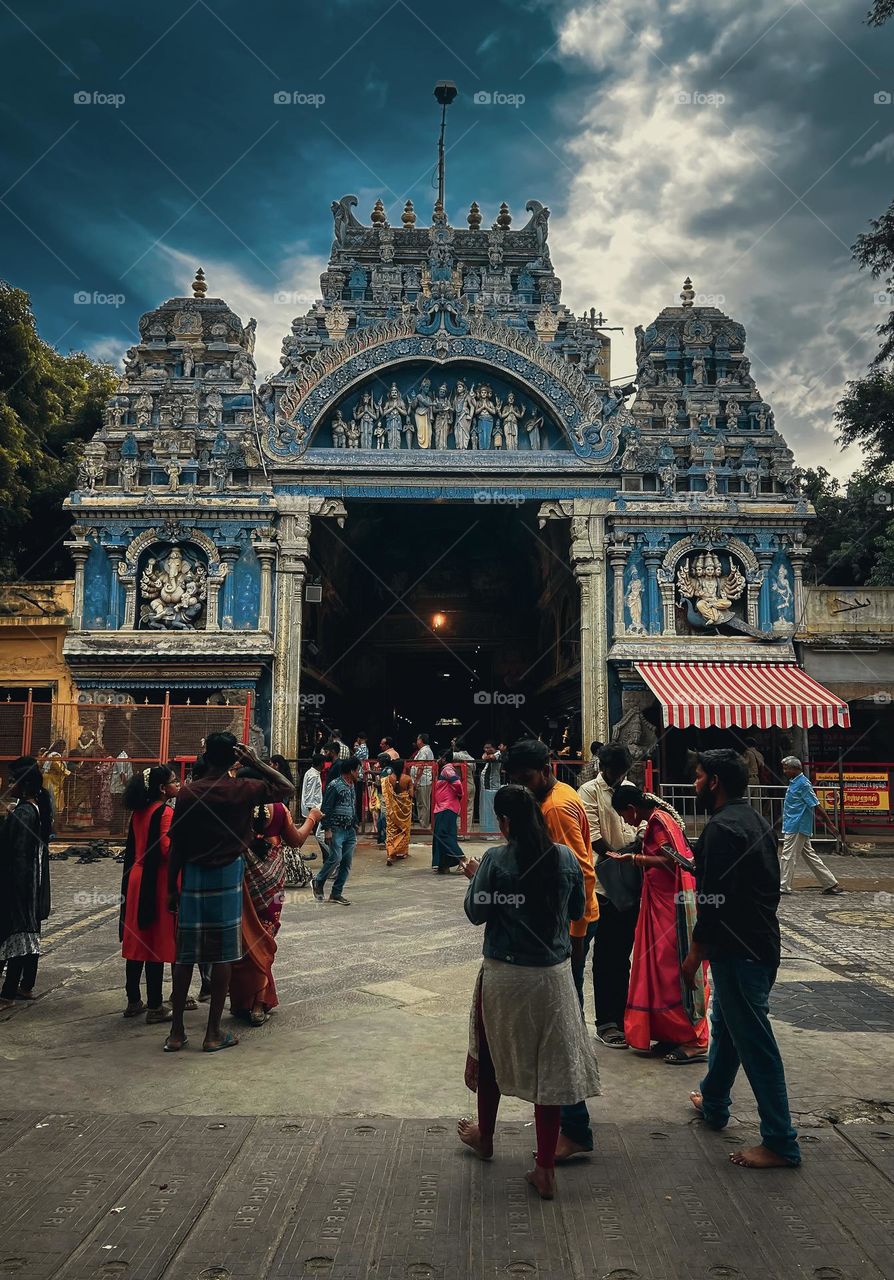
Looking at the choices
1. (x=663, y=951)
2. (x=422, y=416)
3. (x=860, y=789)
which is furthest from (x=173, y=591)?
(x=663, y=951)

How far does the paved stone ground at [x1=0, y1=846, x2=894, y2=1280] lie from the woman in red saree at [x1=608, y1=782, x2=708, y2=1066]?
0.20 m

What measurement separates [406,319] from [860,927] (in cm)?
1534

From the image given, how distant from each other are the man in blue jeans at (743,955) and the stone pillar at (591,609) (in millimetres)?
14525

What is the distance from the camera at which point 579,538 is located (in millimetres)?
19547

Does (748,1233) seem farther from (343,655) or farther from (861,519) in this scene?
(861,519)

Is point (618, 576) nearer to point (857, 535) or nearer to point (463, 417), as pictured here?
point (463, 417)

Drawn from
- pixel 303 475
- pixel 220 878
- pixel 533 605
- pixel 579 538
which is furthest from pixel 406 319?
pixel 220 878

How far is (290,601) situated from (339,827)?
9.70 metres

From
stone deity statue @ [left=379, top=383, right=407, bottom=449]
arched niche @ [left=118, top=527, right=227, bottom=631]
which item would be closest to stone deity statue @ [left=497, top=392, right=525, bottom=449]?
stone deity statue @ [left=379, top=383, right=407, bottom=449]

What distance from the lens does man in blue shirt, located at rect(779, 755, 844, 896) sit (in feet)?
37.8

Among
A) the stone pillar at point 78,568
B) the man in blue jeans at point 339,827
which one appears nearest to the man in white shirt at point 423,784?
the man in blue jeans at point 339,827

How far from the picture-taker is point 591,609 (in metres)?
19.4

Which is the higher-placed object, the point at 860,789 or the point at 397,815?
the point at 860,789

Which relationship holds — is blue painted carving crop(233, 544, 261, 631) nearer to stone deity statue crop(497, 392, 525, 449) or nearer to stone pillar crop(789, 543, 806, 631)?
stone deity statue crop(497, 392, 525, 449)
